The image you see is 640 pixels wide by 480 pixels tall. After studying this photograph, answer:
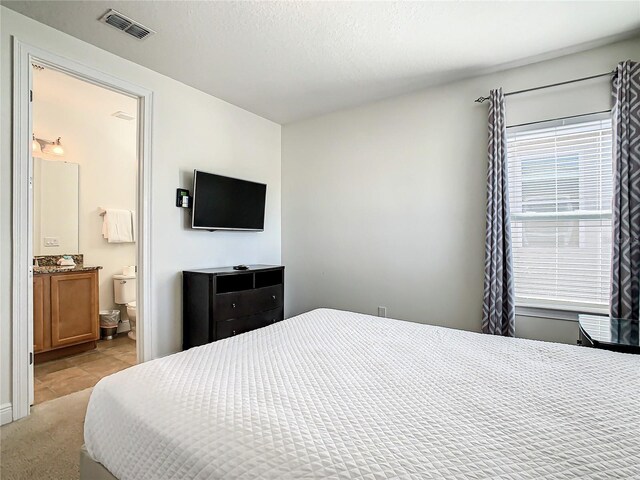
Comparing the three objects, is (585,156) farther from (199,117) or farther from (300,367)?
(199,117)

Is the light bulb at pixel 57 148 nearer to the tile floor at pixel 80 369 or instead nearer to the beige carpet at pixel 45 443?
the tile floor at pixel 80 369

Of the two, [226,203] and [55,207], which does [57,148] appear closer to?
[55,207]

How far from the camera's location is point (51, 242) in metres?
3.76

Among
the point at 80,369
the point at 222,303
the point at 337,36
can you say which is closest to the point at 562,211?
the point at 337,36

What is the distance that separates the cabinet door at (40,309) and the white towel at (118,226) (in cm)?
104

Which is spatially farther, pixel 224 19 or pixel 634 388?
pixel 224 19

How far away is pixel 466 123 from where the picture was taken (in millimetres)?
3037

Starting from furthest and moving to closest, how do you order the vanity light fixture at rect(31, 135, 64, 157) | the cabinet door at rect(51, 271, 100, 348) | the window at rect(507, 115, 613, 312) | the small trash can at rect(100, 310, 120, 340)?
1. the small trash can at rect(100, 310, 120, 340)
2. the vanity light fixture at rect(31, 135, 64, 157)
3. the cabinet door at rect(51, 271, 100, 348)
4. the window at rect(507, 115, 613, 312)

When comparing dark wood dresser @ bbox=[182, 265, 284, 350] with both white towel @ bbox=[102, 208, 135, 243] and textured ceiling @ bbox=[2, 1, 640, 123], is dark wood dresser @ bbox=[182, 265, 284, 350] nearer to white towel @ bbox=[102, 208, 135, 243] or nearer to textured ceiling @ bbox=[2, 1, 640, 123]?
white towel @ bbox=[102, 208, 135, 243]

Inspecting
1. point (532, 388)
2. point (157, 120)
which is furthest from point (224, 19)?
point (532, 388)

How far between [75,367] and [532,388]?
3.75 metres

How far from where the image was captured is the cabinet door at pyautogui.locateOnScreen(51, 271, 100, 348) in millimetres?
3324

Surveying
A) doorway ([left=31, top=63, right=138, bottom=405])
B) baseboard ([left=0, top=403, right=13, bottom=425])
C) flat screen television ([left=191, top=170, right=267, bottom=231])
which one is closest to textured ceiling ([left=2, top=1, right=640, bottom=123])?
doorway ([left=31, top=63, right=138, bottom=405])

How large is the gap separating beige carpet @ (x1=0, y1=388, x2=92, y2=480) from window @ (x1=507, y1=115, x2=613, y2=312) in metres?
3.35
